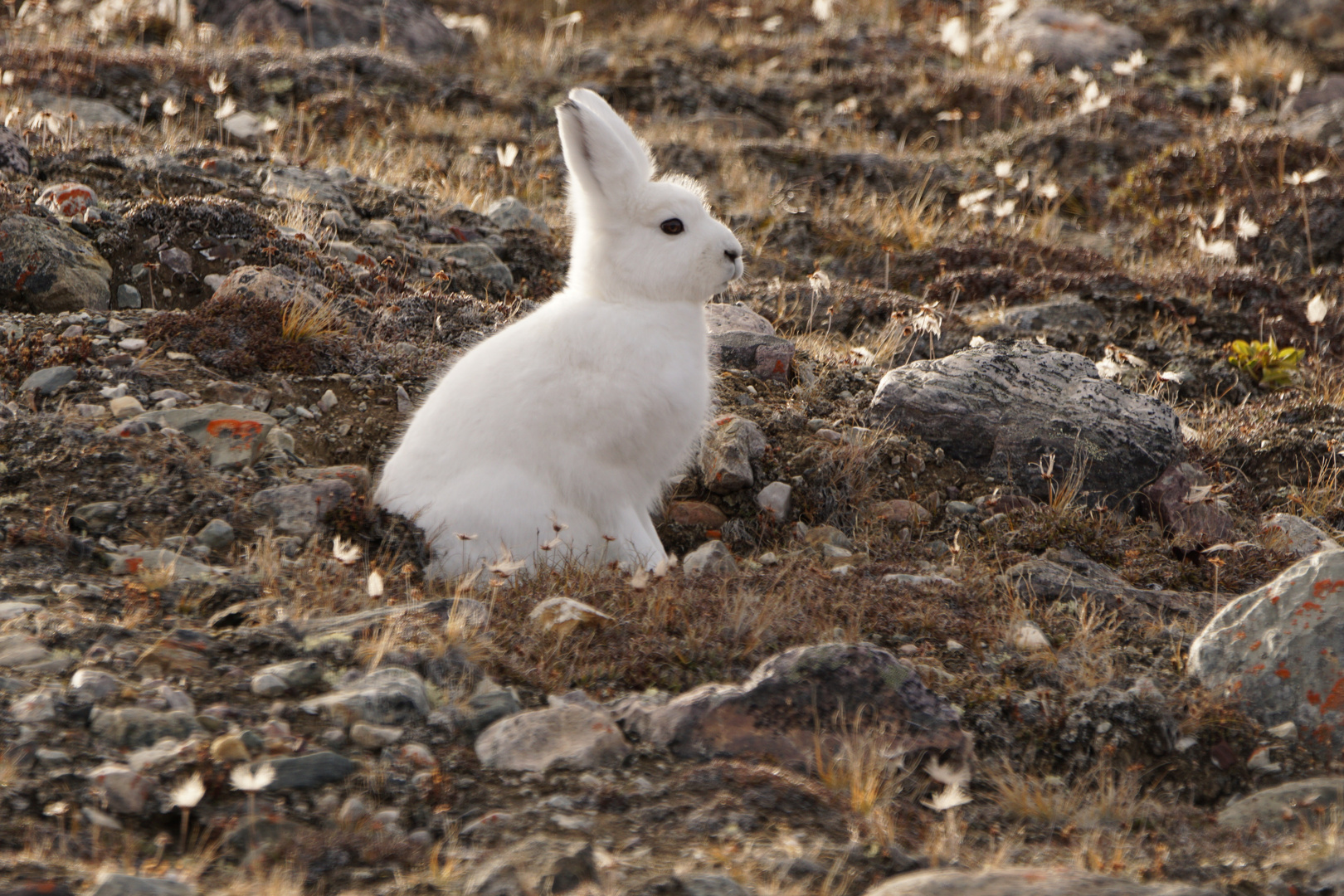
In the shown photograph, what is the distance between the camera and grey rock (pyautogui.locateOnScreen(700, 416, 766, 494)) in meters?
6.98

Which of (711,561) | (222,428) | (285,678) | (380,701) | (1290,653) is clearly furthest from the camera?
(222,428)

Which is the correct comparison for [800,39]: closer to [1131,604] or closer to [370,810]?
[1131,604]

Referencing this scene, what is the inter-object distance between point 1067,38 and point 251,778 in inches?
762

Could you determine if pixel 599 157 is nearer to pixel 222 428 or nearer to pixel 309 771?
pixel 222 428

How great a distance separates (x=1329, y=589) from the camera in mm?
4742

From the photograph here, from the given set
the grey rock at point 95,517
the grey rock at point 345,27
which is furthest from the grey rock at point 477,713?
the grey rock at point 345,27

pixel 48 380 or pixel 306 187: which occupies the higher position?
pixel 306 187

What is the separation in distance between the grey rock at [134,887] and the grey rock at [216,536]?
259 cm

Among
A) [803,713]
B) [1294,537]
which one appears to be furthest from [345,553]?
[1294,537]

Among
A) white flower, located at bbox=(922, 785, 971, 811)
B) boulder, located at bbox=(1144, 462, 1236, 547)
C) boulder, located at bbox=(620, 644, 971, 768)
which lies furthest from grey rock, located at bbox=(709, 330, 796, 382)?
white flower, located at bbox=(922, 785, 971, 811)

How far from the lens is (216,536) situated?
217 inches

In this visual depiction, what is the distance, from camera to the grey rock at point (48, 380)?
6.58 m

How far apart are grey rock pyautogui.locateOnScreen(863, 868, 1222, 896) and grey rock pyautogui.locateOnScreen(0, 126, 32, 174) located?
28.6 feet

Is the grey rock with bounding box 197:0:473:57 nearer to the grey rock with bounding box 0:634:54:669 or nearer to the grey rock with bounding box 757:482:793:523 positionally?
the grey rock with bounding box 757:482:793:523
